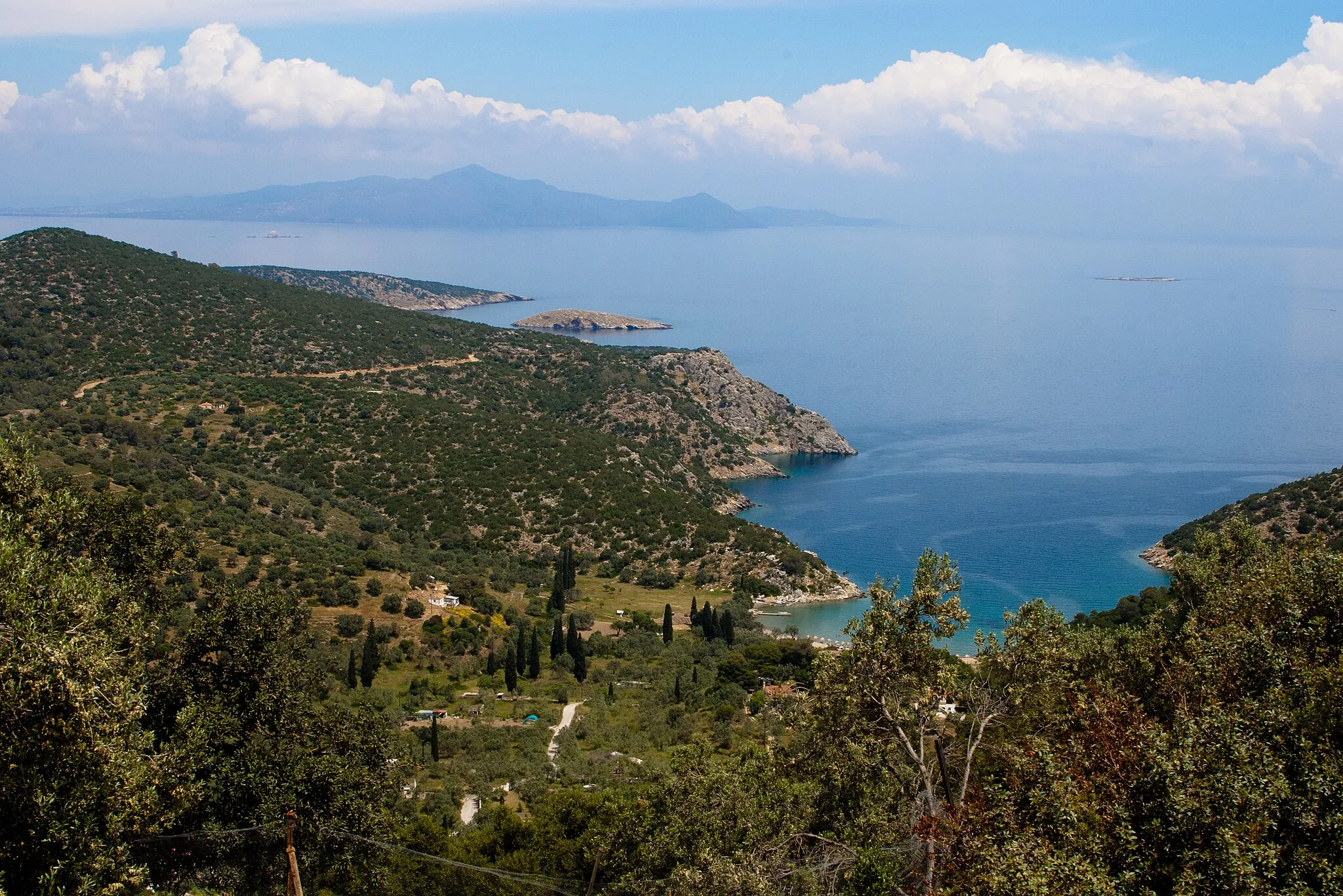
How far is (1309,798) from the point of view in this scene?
33.2 feet

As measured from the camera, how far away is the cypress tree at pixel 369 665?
105 feet

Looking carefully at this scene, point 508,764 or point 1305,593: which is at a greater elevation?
point 1305,593

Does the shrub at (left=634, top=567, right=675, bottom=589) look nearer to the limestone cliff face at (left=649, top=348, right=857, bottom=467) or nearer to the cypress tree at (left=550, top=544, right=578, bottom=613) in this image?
the cypress tree at (left=550, top=544, right=578, bottom=613)

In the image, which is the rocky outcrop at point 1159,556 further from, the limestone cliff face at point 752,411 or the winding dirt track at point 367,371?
the winding dirt track at point 367,371

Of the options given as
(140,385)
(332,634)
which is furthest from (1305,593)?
(140,385)

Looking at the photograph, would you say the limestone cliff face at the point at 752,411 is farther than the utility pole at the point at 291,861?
Yes

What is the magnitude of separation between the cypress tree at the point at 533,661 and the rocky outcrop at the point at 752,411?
2269 inches

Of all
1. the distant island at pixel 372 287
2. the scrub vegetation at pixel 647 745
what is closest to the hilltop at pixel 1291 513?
the scrub vegetation at pixel 647 745

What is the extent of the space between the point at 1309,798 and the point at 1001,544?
5869 centimetres

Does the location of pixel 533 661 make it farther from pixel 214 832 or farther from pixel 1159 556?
pixel 1159 556

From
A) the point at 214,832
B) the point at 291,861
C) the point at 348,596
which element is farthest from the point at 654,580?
the point at 291,861

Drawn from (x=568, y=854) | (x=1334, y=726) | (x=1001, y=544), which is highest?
(x=1334, y=726)

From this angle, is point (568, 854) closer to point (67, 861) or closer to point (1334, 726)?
point (67, 861)

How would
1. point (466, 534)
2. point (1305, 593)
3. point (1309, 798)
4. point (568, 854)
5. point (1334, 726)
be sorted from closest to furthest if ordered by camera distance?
point (1309, 798), point (1334, 726), point (1305, 593), point (568, 854), point (466, 534)
